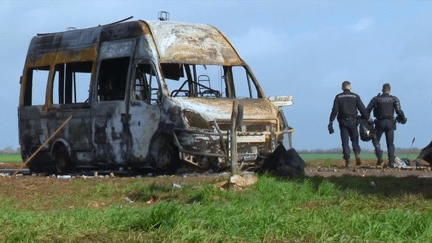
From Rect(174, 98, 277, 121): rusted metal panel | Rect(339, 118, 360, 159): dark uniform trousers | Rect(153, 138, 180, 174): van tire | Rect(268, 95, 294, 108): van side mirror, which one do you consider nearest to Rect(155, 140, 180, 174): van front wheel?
Rect(153, 138, 180, 174): van tire

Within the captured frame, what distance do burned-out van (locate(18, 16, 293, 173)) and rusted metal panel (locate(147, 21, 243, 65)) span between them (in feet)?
0.06

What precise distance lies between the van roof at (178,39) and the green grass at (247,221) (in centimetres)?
650

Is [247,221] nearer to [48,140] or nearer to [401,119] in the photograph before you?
[48,140]

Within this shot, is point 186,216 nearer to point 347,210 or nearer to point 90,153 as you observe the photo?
point 347,210

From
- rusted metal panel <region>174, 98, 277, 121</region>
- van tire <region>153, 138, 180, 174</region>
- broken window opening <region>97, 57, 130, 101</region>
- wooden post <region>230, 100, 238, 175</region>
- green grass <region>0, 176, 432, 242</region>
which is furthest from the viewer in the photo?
broken window opening <region>97, 57, 130, 101</region>

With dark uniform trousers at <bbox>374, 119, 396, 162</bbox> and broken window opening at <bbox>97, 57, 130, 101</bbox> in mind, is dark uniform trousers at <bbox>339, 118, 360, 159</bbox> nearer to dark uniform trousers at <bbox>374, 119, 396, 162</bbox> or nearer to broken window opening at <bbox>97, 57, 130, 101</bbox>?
dark uniform trousers at <bbox>374, 119, 396, 162</bbox>

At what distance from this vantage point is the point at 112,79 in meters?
→ 20.7

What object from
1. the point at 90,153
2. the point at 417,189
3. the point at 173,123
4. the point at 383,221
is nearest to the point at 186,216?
the point at 383,221

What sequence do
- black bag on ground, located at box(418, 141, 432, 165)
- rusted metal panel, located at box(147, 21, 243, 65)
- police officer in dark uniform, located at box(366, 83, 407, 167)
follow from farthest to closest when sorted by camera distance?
black bag on ground, located at box(418, 141, 432, 165) → police officer in dark uniform, located at box(366, 83, 407, 167) → rusted metal panel, located at box(147, 21, 243, 65)

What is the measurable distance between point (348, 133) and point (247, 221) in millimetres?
14268

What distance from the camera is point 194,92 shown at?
1973 centimetres

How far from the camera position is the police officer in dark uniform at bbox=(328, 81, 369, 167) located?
2338 centimetres

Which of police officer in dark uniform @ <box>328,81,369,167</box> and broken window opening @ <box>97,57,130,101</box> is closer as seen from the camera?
broken window opening @ <box>97,57,130,101</box>

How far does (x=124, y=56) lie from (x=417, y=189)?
7274mm
